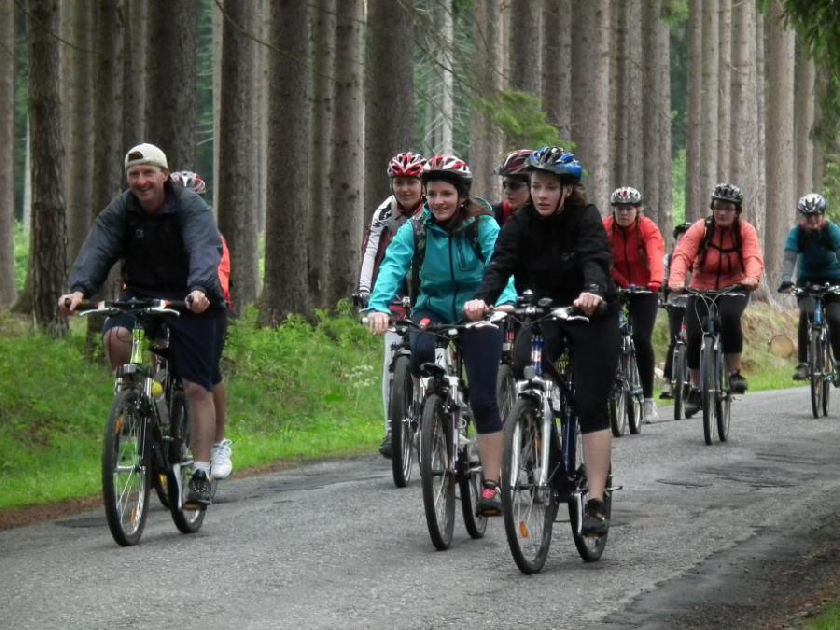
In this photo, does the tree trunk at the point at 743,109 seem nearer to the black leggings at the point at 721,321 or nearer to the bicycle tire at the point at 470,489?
the black leggings at the point at 721,321

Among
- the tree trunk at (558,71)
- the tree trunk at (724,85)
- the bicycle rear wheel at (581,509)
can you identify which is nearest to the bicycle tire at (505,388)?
the bicycle rear wheel at (581,509)

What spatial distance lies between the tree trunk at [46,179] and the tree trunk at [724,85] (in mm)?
24583

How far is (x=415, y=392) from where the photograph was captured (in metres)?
11.4

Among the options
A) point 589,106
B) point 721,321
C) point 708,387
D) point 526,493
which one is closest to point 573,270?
point 526,493

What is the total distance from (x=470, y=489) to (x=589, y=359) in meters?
1.33

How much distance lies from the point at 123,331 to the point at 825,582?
4.01 meters

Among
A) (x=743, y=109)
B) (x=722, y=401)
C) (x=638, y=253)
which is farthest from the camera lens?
(x=743, y=109)

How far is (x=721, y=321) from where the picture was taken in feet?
50.2

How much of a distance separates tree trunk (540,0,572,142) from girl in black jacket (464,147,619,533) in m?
18.7

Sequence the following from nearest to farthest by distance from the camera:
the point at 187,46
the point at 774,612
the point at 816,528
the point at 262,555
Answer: the point at 774,612 → the point at 262,555 → the point at 816,528 → the point at 187,46

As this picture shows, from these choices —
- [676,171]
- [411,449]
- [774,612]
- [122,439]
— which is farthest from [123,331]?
[676,171]

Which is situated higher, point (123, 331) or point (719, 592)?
point (123, 331)

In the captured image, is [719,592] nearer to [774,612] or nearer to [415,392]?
[774,612]

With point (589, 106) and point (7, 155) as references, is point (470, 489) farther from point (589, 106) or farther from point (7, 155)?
point (7, 155)
